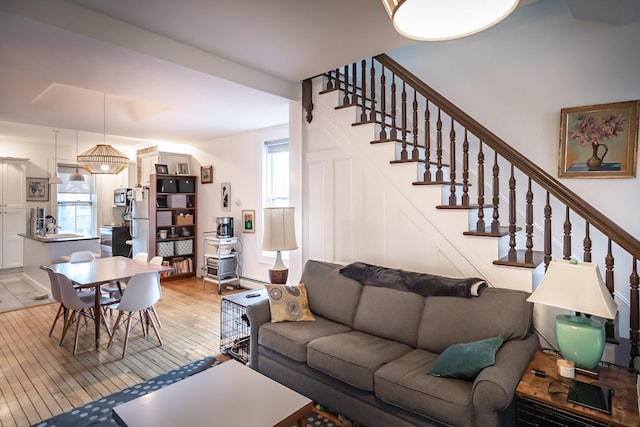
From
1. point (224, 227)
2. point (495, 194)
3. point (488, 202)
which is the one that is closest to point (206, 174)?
point (224, 227)

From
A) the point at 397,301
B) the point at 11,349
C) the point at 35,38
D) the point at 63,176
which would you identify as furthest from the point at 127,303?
the point at 63,176

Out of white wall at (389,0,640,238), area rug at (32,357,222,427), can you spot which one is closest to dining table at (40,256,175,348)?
area rug at (32,357,222,427)

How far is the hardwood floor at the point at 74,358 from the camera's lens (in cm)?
264

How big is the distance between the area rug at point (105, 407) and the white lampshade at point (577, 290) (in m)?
2.75

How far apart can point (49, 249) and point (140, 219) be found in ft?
5.85

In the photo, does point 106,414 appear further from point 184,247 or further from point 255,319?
point 184,247

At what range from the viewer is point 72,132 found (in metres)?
6.42

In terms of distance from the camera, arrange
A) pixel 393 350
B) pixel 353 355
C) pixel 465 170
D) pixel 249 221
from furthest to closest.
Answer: pixel 249 221 → pixel 465 170 → pixel 393 350 → pixel 353 355

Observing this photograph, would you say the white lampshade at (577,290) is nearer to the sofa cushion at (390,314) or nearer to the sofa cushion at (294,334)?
the sofa cushion at (390,314)

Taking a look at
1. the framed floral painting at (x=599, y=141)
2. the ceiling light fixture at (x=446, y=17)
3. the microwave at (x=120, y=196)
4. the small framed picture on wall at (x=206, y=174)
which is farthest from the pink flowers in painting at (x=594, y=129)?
the microwave at (x=120, y=196)

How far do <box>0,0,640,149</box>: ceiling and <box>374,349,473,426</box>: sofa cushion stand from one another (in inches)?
94.2

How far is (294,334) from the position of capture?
265cm

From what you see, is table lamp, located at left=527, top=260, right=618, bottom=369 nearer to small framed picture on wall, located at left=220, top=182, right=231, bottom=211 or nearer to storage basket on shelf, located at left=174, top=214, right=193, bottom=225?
small framed picture on wall, located at left=220, top=182, right=231, bottom=211

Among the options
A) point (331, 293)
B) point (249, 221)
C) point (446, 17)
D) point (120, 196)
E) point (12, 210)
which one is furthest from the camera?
point (120, 196)
